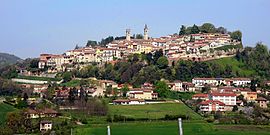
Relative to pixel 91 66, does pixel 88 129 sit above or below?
below

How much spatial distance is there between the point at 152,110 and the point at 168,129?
347 inches

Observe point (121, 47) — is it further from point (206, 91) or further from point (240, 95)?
point (240, 95)

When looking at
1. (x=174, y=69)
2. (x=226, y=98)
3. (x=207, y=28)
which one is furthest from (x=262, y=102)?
(x=207, y=28)

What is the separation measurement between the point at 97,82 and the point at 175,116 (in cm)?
1901

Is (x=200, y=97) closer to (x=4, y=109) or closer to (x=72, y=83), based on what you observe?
(x=72, y=83)

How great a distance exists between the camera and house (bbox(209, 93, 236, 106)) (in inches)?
1758

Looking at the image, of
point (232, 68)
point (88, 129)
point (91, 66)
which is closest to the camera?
point (88, 129)

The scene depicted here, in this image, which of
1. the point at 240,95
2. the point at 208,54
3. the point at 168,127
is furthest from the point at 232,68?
the point at 168,127

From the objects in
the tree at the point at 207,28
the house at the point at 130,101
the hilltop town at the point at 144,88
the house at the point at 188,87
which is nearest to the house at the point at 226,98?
the hilltop town at the point at 144,88

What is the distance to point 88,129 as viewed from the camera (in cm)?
3045

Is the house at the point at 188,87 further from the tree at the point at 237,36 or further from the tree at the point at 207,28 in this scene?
the tree at the point at 207,28

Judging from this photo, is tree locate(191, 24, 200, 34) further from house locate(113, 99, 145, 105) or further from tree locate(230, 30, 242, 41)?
house locate(113, 99, 145, 105)

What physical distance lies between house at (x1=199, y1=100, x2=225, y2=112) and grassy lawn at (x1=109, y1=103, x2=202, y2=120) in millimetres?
1650

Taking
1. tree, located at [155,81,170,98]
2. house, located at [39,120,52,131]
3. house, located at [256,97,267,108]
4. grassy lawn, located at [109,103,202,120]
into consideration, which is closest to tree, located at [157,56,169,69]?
tree, located at [155,81,170,98]
